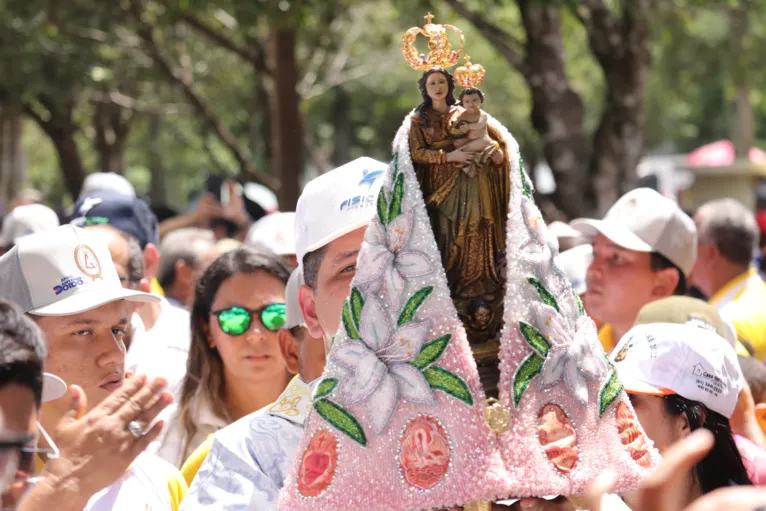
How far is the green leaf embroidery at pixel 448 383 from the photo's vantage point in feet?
8.18

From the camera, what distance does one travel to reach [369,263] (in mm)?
2592

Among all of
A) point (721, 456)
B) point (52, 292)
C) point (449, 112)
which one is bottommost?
point (721, 456)

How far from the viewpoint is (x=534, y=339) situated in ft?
8.33

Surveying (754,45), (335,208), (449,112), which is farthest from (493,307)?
(754,45)

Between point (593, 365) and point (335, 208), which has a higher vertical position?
point (335, 208)

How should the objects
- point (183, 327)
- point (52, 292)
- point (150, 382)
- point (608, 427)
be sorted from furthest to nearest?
point (183, 327), point (52, 292), point (150, 382), point (608, 427)

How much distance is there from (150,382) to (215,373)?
7.54 ft

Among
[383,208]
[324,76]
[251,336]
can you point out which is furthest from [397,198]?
[324,76]

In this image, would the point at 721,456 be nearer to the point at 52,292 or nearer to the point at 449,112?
the point at 449,112

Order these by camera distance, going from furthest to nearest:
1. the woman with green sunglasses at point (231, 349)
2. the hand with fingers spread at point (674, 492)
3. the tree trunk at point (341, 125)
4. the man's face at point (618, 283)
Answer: the tree trunk at point (341, 125) < the man's face at point (618, 283) < the woman with green sunglasses at point (231, 349) < the hand with fingers spread at point (674, 492)

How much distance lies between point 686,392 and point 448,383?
1.54 m

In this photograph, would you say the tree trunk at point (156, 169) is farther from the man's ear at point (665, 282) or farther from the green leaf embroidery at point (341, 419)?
the green leaf embroidery at point (341, 419)

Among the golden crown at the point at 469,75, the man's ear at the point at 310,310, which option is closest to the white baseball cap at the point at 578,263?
the man's ear at the point at 310,310

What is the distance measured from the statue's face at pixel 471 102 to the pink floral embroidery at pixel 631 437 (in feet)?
2.33
